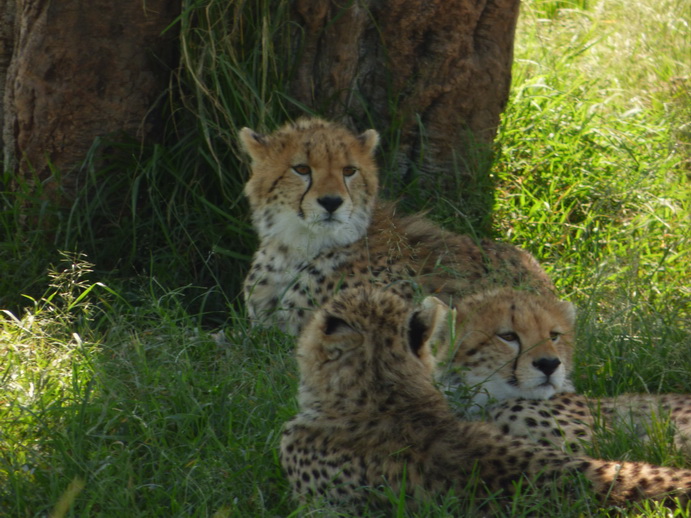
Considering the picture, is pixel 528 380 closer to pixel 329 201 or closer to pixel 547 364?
pixel 547 364

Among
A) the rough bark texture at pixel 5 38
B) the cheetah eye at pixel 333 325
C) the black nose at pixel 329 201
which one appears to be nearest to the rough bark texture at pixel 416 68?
the black nose at pixel 329 201

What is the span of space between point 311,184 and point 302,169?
83mm

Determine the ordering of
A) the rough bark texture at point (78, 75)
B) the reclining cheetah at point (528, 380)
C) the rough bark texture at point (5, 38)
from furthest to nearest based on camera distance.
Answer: the rough bark texture at point (5, 38), the rough bark texture at point (78, 75), the reclining cheetah at point (528, 380)

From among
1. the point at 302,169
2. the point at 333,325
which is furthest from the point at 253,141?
the point at 333,325

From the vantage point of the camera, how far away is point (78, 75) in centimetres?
486

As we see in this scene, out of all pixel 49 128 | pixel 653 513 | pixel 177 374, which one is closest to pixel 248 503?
pixel 177 374

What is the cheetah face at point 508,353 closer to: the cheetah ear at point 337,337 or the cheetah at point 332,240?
the cheetah at point 332,240

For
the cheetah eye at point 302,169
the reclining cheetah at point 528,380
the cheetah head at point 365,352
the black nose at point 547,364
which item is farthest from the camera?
the cheetah eye at point 302,169

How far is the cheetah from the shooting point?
14.5 ft

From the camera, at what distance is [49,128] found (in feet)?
16.2

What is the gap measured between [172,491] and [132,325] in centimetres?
138

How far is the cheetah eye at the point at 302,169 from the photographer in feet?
14.9

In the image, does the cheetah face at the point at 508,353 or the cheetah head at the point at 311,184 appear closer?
the cheetah face at the point at 508,353

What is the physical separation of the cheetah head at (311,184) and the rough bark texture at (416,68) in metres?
0.51
